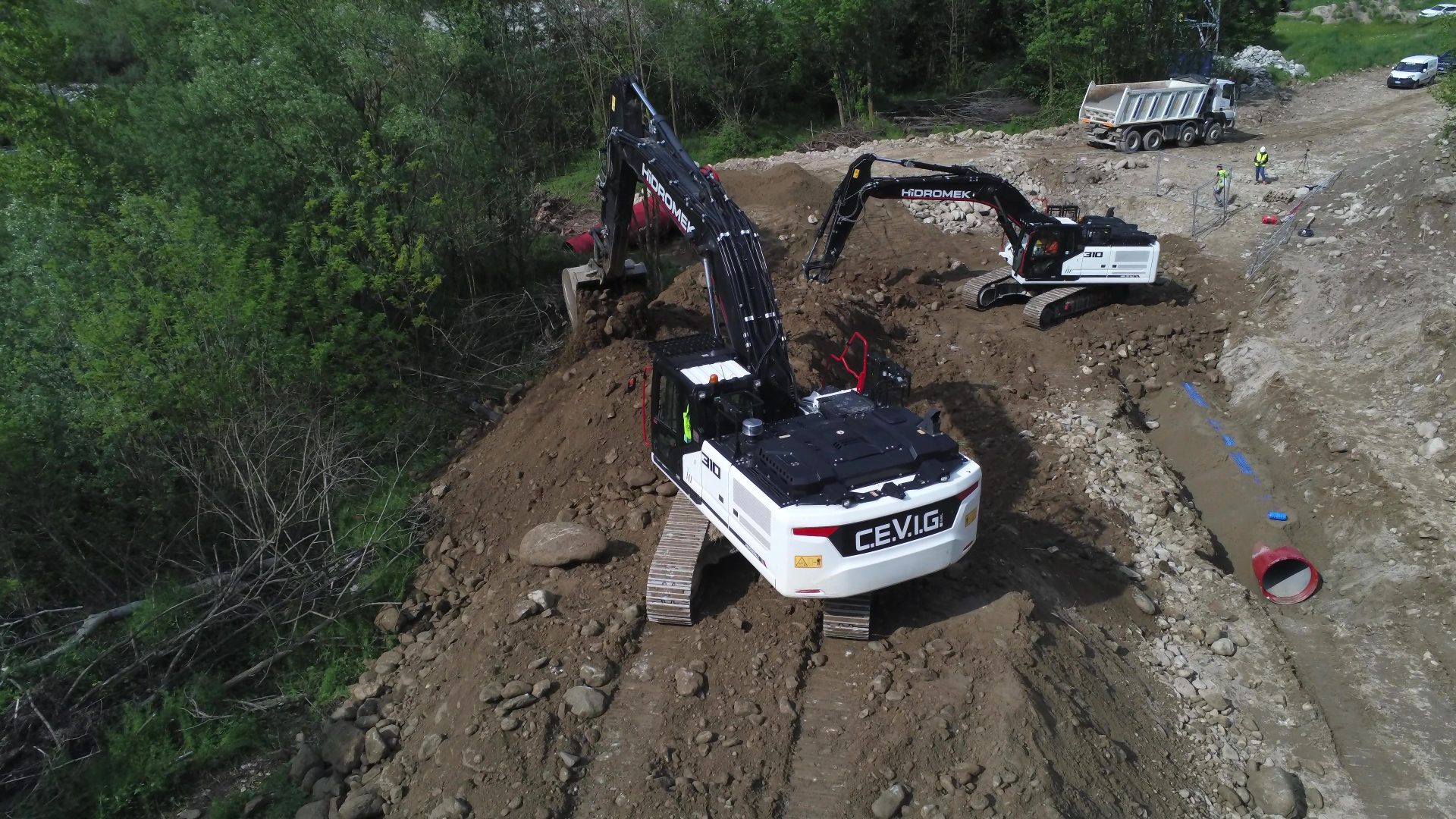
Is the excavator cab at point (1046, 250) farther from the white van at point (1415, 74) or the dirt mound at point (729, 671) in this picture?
the white van at point (1415, 74)

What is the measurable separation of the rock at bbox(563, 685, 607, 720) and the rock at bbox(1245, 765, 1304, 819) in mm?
5402

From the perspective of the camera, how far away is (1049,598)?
364 inches

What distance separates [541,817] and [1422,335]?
13129mm

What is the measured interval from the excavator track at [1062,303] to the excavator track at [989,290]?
1.37ft

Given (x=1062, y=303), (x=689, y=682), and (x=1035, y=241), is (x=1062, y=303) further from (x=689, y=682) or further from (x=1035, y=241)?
(x=689, y=682)

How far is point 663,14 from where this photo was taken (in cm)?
3078

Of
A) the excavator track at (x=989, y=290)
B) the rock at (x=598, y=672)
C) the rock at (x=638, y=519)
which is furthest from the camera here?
the excavator track at (x=989, y=290)

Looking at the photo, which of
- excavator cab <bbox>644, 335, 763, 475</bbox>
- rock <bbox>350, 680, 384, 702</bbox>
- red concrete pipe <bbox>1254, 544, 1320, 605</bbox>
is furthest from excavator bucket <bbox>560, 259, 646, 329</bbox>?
red concrete pipe <bbox>1254, 544, 1320, 605</bbox>

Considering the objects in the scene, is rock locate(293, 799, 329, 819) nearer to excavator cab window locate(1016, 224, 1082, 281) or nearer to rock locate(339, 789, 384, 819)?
rock locate(339, 789, 384, 819)

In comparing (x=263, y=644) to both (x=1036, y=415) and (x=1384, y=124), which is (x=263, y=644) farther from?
(x=1384, y=124)

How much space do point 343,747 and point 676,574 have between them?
3155 mm

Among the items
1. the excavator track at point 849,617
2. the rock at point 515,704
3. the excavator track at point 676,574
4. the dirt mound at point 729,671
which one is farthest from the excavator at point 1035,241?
the rock at point 515,704

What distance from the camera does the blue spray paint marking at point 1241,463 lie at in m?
12.3

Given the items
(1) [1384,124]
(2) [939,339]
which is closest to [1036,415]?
(2) [939,339]
